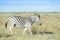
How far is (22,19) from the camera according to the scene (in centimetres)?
1359

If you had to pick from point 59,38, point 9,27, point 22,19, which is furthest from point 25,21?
point 59,38

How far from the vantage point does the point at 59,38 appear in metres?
10.4

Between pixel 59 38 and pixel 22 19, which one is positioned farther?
pixel 22 19

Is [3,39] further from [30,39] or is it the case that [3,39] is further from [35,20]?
[35,20]

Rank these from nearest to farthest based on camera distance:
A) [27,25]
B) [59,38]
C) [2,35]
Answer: [59,38]
[2,35]
[27,25]

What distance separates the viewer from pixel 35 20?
13328 millimetres

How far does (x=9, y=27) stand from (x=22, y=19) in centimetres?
114

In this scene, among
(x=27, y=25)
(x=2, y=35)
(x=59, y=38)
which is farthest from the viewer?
(x=27, y=25)

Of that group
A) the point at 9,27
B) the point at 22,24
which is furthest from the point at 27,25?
the point at 9,27

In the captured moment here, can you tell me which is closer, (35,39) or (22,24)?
(35,39)

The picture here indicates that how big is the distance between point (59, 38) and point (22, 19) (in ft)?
13.3

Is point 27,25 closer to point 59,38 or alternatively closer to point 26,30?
point 26,30

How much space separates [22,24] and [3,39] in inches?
112

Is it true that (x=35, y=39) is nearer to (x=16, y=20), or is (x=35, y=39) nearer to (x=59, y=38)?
(x=59, y=38)
